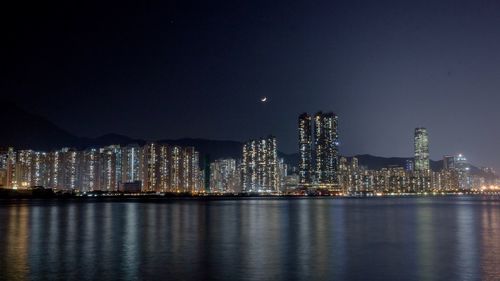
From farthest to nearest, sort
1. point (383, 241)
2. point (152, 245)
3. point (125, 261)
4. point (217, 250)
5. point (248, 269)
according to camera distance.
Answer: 1. point (383, 241)
2. point (152, 245)
3. point (217, 250)
4. point (125, 261)
5. point (248, 269)

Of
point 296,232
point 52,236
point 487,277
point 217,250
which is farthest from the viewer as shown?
point 296,232

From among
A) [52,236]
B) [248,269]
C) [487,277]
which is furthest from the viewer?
[52,236]

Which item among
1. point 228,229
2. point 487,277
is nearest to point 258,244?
point 228,229

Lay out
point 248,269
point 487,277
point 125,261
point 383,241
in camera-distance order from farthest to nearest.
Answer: point 383,241 → point 125,261 → point 248,269 → point 487,277

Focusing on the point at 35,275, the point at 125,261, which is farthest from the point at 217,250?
the point at 35,275

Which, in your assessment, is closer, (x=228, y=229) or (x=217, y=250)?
(x=217, y=250)

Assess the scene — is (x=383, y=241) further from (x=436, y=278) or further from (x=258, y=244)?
(x=436, y=278)

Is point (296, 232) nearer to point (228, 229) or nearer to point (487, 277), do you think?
point (228, 229)

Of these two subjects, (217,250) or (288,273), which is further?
(217,250)
